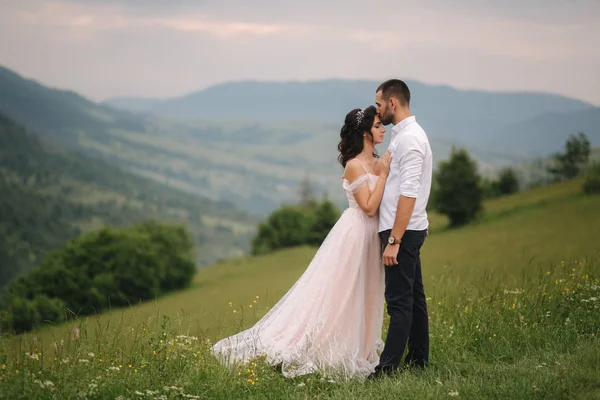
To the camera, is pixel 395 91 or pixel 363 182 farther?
pixel 363 182

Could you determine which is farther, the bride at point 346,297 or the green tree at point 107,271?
the green tree at point 107,271

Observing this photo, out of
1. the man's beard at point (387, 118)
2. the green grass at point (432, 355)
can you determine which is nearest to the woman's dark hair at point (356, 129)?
the man's beard at point (387, 118)

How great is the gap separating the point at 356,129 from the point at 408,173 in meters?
0.91

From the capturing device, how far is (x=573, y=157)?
4702 inches

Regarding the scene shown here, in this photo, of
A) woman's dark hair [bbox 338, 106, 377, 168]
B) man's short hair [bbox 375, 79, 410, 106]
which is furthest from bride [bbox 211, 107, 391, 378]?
man's short hair [bbox 375, 79, 410, 106]

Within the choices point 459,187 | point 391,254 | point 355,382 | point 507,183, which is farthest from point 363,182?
point 507,183

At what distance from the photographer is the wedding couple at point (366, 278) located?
601 centimetres

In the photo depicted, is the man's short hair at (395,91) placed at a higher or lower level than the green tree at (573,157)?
lower

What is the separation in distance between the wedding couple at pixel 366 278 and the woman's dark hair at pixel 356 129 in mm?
10

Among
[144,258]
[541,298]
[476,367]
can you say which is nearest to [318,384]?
[476,367]

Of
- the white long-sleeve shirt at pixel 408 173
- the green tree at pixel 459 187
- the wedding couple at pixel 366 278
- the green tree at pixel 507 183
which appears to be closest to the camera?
the white long-sleeve shirt at pixel 408 173

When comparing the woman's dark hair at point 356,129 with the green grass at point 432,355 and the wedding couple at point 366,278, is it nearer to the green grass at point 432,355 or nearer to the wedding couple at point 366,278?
the wedding couple at point 366,278

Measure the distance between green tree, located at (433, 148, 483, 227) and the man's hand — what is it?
63.9m

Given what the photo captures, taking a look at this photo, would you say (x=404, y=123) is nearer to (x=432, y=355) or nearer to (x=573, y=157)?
(x=432, y=355)
